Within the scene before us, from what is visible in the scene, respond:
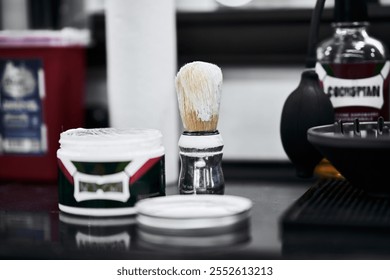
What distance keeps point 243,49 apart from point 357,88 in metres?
0.26

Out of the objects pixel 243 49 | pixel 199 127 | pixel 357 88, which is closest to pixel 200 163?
pixel 199 127

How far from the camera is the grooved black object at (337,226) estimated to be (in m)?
0.60

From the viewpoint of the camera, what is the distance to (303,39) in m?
1.10

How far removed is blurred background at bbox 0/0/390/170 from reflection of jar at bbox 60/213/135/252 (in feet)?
1.42

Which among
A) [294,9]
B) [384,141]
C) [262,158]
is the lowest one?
[262,158]

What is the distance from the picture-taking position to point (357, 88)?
36.2 inches

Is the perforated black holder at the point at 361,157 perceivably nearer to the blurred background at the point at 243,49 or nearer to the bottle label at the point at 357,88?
the bottle label at the point at 357,88

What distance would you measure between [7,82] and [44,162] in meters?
0.13

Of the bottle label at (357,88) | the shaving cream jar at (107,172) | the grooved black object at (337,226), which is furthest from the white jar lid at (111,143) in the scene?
the bottle label at (357,88)

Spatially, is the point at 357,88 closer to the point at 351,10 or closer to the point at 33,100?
the point at 351,10
